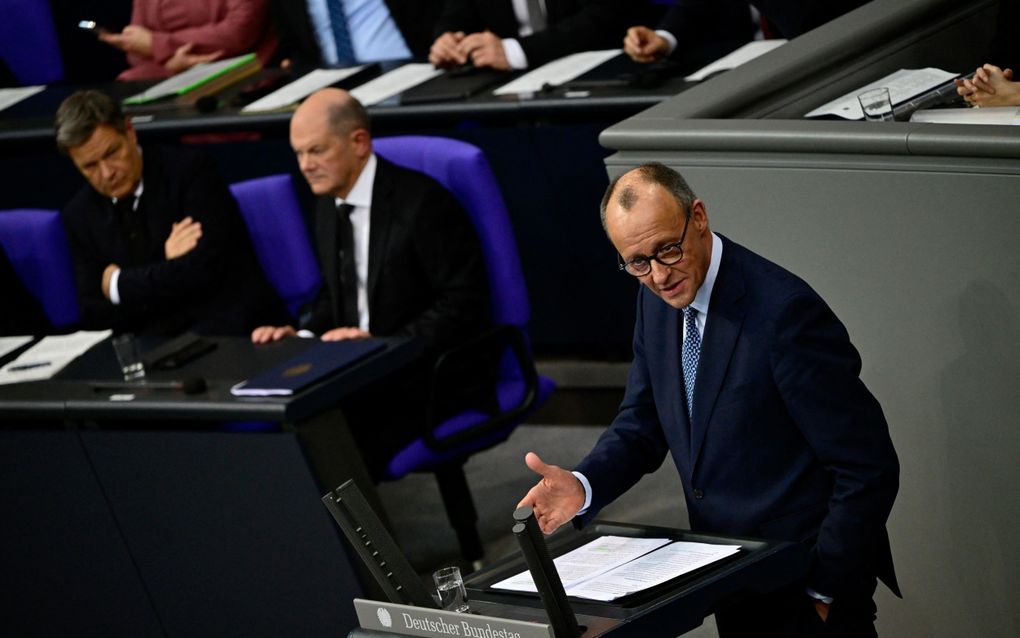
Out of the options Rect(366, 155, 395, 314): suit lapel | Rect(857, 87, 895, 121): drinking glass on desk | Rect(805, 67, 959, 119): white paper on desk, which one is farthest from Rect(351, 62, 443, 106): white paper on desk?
Rect(857, 87, 895, 121): drinking glass on desk

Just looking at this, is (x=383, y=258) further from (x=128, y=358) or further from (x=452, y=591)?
(x=452, y=591)

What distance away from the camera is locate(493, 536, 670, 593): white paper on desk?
7.82 ft

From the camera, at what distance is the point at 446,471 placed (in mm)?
4367

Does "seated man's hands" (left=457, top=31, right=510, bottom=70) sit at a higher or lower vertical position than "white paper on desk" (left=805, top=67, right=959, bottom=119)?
higher

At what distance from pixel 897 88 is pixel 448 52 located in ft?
8.10

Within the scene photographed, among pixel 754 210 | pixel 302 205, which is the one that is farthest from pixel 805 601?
pixel 302 205

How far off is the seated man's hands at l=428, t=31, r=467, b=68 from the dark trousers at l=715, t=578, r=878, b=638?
3.43 m

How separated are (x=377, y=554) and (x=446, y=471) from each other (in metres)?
2.10

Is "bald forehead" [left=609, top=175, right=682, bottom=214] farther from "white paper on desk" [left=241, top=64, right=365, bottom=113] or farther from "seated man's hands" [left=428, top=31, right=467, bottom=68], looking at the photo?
"white paper on desk" [left=241, top=64, right=365, bottom=113]

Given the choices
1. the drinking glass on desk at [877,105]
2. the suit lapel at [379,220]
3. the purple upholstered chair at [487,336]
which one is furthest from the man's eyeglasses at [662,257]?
the suit lapel at [379,220]

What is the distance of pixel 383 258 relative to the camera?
436 cm

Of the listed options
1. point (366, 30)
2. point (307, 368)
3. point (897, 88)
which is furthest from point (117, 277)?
point (897, 88)

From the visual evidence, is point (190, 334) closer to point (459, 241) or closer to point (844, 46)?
point (459, 241)

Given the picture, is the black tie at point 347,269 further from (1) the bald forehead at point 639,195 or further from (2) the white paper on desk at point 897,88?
(1) the bald forehead at point 639,195
